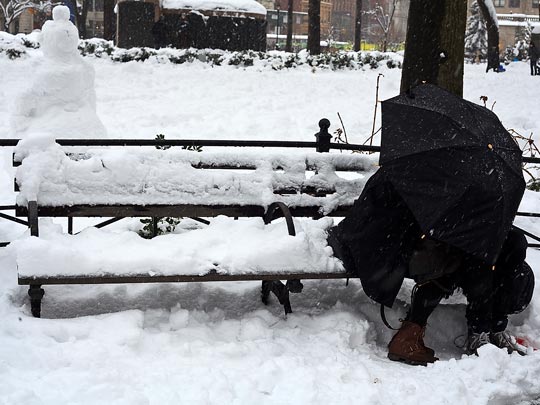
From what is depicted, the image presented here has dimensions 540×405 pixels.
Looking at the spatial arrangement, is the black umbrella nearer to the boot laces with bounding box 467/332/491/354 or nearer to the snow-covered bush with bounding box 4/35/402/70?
the boot laces with bounding box 467/332/491/354

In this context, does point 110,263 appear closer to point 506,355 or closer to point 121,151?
point 121,151

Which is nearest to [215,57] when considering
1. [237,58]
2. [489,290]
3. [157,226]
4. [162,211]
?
[237,58]

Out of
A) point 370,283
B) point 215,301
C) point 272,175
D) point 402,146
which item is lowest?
point 215,301

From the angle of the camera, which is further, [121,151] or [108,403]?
[121,151]

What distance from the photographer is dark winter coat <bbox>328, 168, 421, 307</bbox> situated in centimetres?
409

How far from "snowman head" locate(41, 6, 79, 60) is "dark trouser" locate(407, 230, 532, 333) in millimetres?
5907

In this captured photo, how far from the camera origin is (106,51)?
1870cm

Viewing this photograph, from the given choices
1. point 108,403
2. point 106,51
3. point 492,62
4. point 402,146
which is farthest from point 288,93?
point 108,403

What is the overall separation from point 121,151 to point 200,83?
12.4 metres

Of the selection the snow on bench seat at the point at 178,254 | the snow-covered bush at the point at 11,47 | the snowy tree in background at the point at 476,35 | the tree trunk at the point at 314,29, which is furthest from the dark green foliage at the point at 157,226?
the snowy tree in background at the point at 476,35

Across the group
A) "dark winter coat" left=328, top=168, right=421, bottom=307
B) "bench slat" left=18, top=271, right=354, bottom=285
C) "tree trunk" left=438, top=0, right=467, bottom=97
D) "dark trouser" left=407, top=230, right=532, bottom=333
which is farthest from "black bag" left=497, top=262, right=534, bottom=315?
"tree trunk" left=438, top=0, right=467, bottom=97

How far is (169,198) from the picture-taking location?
189 inches

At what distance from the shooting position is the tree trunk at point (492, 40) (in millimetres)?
22422

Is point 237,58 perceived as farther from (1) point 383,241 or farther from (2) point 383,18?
(2) point 383,18
